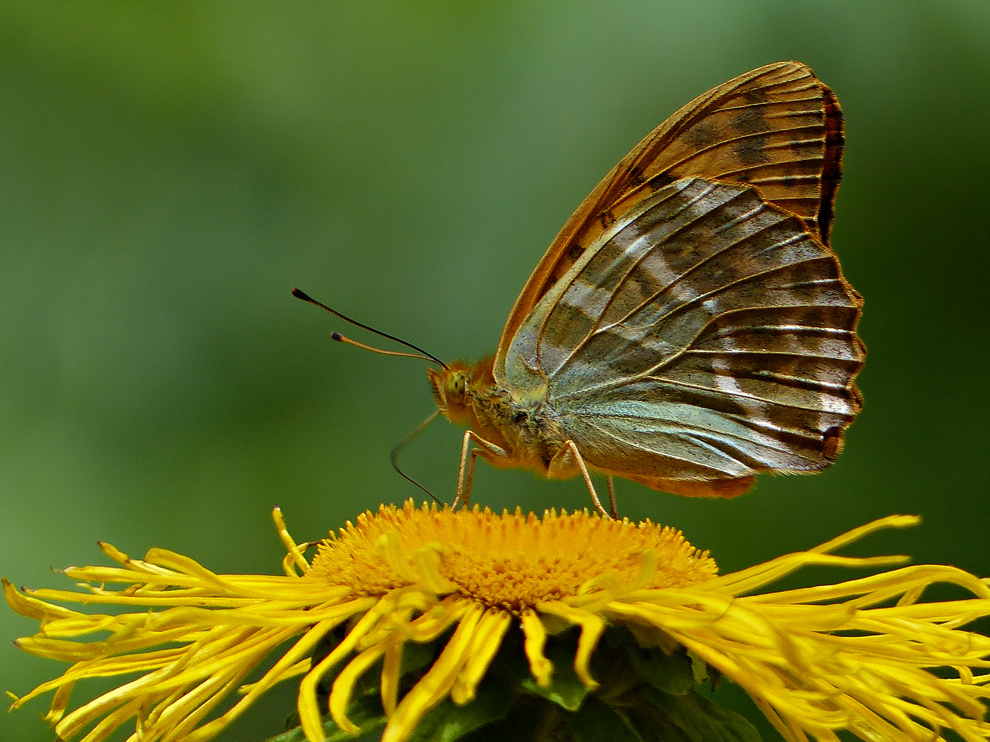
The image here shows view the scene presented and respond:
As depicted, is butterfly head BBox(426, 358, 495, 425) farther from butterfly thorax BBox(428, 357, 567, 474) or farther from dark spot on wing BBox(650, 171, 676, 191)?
dark spot on wing BBox(650, 171, 676, 191)

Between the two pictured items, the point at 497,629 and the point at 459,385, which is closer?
the point at 497,629

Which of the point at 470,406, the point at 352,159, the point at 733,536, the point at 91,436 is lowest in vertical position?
the point at 733,536

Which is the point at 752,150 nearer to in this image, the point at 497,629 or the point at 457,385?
the point at 457,385

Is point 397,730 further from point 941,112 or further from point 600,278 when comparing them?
point 941,112

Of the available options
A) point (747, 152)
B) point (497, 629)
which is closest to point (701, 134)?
point (747, 152)

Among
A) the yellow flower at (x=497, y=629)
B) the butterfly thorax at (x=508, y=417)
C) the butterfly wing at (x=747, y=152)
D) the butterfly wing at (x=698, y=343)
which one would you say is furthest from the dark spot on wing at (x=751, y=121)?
the yellow flower at (x=497, y=629)

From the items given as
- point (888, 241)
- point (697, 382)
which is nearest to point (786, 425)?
point (697, 382)
